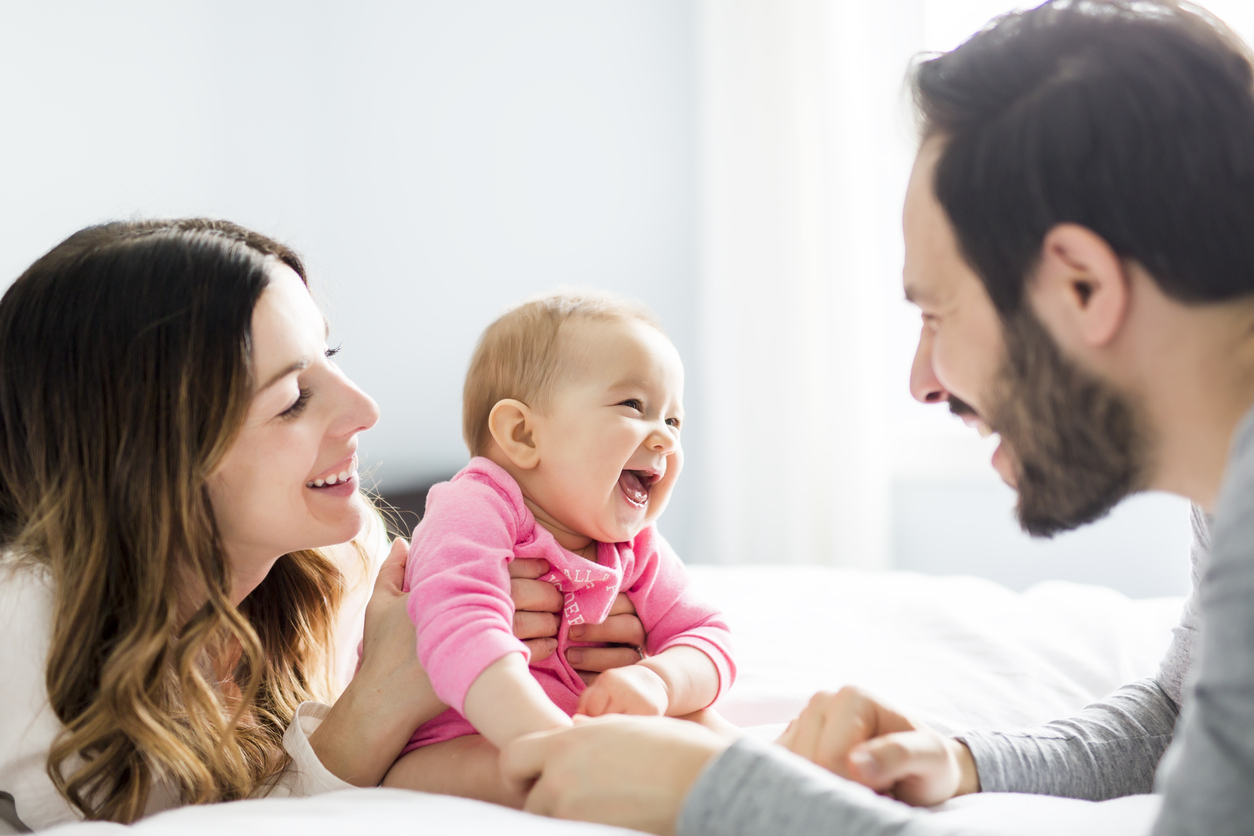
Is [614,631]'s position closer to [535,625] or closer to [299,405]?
[535,625]

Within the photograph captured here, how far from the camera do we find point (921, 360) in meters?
1.08

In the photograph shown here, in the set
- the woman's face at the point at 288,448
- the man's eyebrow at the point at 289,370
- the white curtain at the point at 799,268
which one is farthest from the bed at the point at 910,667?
the white curtain at the point at 799,268

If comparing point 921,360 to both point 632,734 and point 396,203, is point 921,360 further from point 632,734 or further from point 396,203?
point 396,203

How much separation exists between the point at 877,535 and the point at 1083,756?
6.35ft

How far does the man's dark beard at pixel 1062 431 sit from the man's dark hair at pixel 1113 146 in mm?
54

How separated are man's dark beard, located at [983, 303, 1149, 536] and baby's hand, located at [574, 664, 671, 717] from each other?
45 cm

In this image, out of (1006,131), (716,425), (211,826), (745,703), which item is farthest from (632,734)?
(716,425)

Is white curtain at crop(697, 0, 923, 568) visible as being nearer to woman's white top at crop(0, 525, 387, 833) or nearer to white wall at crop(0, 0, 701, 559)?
white wall at crop(0, 0, 701, 559)

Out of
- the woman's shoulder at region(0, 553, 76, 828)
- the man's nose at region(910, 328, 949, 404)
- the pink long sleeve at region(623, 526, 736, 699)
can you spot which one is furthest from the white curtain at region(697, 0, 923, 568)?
the woman's shoulder at region(0, 553, 76, 828)

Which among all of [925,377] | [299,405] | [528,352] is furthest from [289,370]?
[925,377]

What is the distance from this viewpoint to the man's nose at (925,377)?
1.07 m

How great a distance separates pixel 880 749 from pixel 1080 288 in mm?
466

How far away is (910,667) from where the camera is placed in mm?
1478

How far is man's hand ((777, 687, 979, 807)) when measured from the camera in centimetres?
88
